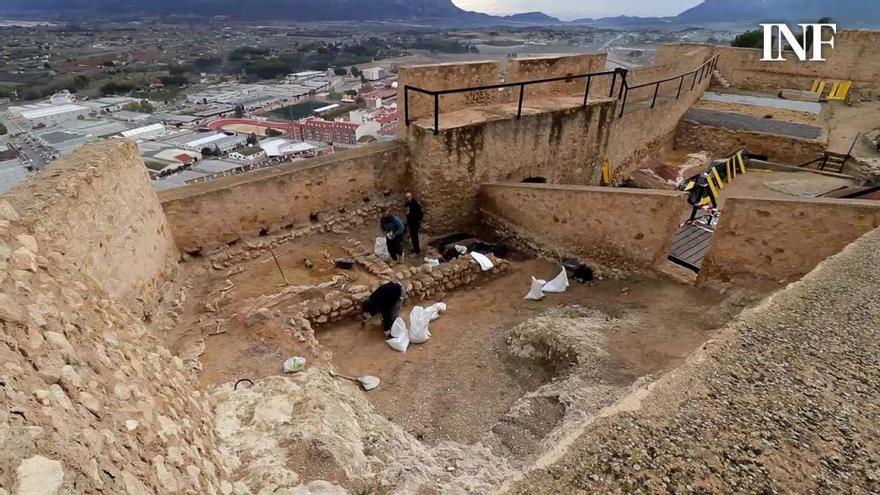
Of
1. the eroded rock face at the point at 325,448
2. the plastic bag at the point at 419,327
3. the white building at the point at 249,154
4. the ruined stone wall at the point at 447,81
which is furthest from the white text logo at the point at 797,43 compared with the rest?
the white building at the point at 249,154

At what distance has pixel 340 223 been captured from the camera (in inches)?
318

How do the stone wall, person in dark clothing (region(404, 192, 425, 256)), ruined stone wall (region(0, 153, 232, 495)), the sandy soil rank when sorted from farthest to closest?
the sandy soil, person in dark clothing (region(404, 192, 425, 256)), the stone wall, ruined stone wall (region(0, 153, 232, 495))

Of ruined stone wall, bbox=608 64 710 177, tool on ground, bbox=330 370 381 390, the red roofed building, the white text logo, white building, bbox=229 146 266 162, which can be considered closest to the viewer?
tool on ground, bbox=330 370 381 390

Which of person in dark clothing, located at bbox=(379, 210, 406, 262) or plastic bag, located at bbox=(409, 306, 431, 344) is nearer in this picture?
plastic bag, located at bbox=(409, 306, 431, 344)

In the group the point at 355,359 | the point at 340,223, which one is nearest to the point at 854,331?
the point at 355,359

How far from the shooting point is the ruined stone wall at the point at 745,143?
13.5 metres

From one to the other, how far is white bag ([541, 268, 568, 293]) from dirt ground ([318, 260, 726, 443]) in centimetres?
13

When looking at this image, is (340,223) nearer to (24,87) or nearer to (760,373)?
(760,373)

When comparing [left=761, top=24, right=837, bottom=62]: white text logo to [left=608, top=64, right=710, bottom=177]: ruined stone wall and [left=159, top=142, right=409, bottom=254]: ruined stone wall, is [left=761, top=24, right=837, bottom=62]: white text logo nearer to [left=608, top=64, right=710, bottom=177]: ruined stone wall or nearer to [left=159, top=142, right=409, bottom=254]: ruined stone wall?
[left=608, top=64, right=710, bottom=177]: ruined stone wall

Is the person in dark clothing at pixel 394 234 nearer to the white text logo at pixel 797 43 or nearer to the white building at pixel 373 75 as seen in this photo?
the white text logo at pixel 797 43

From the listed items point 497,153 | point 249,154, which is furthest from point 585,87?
point 249,154

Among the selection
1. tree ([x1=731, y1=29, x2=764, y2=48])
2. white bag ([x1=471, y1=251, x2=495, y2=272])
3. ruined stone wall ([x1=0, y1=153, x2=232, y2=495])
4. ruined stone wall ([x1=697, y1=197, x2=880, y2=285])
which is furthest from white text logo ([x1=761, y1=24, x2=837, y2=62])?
ruined stone wall ([x1=0, y1=153, x2=232, y2=495])

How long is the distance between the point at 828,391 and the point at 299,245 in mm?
6815

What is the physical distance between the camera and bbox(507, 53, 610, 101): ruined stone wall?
32.1ft
